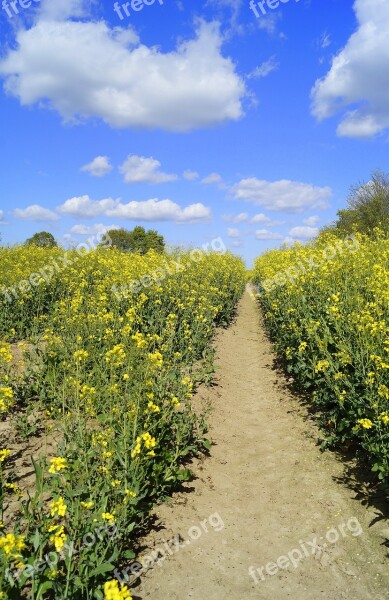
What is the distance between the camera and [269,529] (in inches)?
151

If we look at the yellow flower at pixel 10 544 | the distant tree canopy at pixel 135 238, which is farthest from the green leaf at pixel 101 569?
the distant tree canopy at pixel 135 238

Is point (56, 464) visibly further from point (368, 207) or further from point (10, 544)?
point (368, 207)

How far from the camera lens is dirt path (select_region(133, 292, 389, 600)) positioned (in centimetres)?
313

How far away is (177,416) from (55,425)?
1418mm

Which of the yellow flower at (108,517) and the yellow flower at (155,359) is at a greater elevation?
the yellow flower at (155,359)

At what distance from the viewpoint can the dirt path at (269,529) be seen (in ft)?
10.3

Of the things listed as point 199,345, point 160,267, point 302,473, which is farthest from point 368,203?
point 302,473

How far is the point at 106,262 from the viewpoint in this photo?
11680 mm

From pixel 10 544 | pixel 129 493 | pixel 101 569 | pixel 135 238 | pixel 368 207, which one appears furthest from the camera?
pixel 135 238

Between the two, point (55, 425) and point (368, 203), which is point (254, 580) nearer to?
point (55, 425)

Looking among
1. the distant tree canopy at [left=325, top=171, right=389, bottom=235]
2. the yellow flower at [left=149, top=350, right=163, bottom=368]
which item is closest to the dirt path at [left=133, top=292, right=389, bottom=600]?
the yellow flower at [left=149, top=350, right=163, bottom=368]

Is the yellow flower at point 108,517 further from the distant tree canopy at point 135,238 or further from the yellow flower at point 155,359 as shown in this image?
the distant tree canopy at point 135,238

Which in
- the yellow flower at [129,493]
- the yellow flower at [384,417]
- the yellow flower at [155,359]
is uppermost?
the yellow flower at [155,359]

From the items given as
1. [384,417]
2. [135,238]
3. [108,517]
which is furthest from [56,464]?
[135,238]
